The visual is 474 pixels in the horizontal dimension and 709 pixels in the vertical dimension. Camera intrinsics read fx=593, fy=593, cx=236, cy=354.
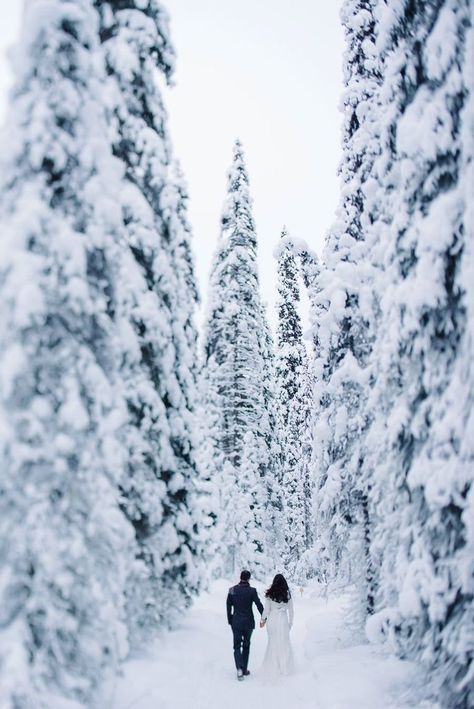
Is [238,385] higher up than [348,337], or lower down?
higher up

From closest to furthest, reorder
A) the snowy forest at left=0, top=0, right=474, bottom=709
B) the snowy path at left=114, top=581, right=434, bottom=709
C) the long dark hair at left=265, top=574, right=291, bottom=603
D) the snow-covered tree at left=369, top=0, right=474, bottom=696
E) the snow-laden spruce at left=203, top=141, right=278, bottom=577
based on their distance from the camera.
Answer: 1. the snowy forest at left=0, top=0, right=474, bottom=709
2. the snow-covered tree at left=369, top=0, right=474, bottom=696
3. the snowy path at left=114, top=581, right=434, bottom=709
4. the long dark hair at left=265, top=574, right=291, bottom=603
5. the snow-laden spruce at left=203, top=141, right=278, bottom=577

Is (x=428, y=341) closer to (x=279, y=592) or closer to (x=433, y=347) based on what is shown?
(x=433, y=347)

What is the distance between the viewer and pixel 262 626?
12242 mm

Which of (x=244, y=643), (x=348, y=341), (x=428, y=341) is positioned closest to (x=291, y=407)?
(x=348, y=341)

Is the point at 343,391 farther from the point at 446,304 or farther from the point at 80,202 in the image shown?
the point at 80,202

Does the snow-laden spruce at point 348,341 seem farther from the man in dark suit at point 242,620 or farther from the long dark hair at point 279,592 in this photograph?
the man in dark suit at point 242,620

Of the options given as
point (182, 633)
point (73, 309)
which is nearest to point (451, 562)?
point (73, 309)

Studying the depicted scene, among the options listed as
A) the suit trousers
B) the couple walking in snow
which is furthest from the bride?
the suit trousers

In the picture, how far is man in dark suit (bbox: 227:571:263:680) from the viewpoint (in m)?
11.9

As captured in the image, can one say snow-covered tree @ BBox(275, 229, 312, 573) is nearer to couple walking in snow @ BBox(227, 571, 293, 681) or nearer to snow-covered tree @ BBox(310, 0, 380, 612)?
snow-covered tree @ BBox(310, 0, 380, 612)

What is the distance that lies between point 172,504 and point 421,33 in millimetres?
8958

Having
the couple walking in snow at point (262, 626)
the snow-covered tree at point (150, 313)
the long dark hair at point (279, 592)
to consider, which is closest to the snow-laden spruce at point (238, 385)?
the long dark hair at point (279, 592)

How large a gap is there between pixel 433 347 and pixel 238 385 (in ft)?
66.4

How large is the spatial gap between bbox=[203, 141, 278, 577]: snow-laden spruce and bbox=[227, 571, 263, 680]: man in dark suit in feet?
41.0
